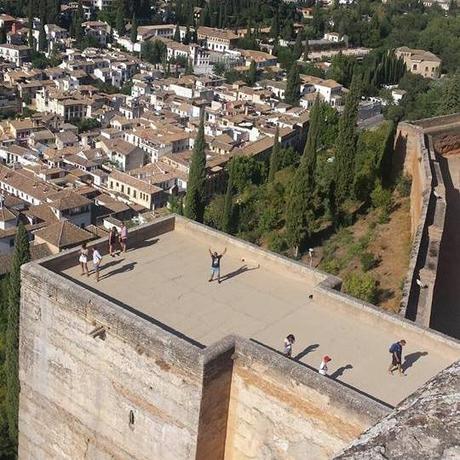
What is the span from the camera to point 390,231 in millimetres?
17672

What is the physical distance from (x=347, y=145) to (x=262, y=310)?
1376cm

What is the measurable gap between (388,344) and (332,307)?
71cm

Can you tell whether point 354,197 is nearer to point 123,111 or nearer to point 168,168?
point 168,168

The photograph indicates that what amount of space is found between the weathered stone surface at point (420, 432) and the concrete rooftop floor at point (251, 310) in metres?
3.67

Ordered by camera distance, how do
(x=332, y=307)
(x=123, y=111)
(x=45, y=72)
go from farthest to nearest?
(x=45, y=72) → (x=123, y=111) → (x=332, y=307)

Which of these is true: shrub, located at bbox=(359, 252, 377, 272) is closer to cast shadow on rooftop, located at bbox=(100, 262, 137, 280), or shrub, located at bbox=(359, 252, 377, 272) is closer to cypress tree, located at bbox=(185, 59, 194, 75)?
cast shadow on rooftop, located at bbox=(100, 262, 137, 280)

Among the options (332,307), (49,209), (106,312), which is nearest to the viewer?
(106,312)

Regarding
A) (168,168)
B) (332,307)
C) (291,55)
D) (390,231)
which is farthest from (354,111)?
(291,55)

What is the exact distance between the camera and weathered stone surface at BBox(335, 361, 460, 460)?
2.15 m

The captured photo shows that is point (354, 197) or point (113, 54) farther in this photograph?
point (113, 54)

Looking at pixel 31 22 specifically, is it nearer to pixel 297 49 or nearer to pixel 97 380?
pixel 297 49

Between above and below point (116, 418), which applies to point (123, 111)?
below

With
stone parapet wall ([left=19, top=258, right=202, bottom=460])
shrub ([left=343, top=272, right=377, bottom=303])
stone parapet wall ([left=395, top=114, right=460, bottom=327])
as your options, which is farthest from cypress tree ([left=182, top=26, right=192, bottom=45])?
stone parapet wall ([left=19, top=258, right=202, bottom=460])

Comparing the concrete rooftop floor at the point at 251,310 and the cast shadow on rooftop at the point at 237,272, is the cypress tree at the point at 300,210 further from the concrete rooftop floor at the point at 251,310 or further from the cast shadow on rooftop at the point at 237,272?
the cast shadow on rooftop at the point at 237,272
